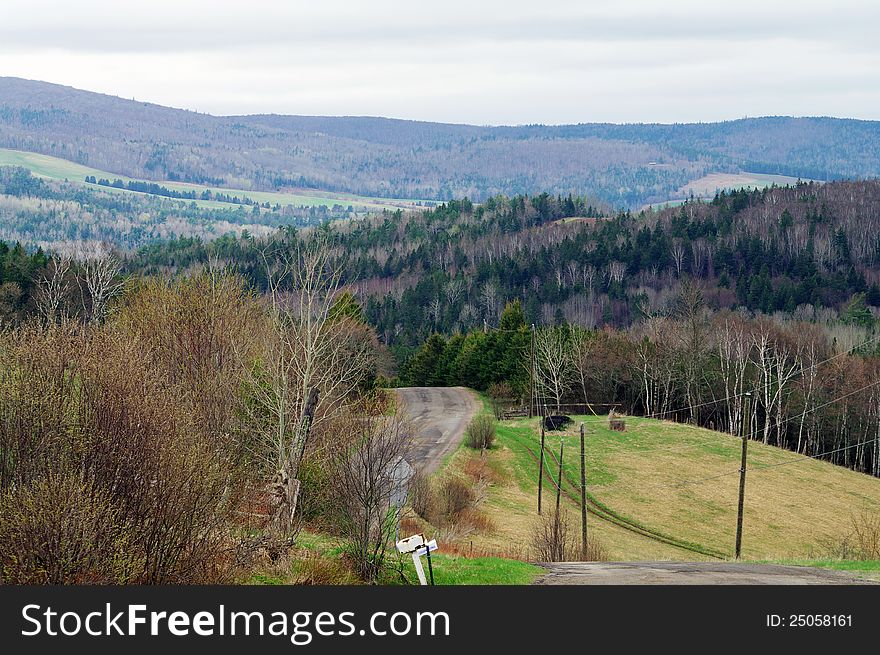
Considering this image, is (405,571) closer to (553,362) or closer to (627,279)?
(553,362)

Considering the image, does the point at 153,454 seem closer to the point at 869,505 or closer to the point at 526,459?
the point at 526,459

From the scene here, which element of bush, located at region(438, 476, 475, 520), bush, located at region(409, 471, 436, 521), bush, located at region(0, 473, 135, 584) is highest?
bush, located at region(0, 473, 135, 584)

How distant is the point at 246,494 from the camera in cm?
2800

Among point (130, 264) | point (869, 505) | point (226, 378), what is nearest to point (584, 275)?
point (130, 264)

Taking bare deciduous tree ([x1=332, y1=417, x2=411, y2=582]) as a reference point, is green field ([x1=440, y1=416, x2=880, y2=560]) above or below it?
below

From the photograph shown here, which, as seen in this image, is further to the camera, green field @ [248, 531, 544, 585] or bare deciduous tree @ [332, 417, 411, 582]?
bare deciduous tree @ [332, 417, 411, 582]

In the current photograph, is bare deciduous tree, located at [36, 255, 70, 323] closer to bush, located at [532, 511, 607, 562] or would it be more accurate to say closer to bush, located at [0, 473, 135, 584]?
bush, located at [532, 511, 607, 562]

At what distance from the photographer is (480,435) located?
59250mm

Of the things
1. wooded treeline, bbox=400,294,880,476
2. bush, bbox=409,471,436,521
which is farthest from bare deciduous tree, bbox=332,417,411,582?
wooded treeline, bbox=400,294,880,476

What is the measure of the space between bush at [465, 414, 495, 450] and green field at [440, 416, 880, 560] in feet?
2.72

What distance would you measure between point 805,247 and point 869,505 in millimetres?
138812

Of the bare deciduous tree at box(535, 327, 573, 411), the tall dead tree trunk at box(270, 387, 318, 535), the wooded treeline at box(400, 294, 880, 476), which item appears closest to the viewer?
the tall dead tree trunk at box(270, 387, 318, 535)

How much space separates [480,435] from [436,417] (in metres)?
10.9

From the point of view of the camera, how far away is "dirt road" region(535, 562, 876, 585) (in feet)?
64.1
